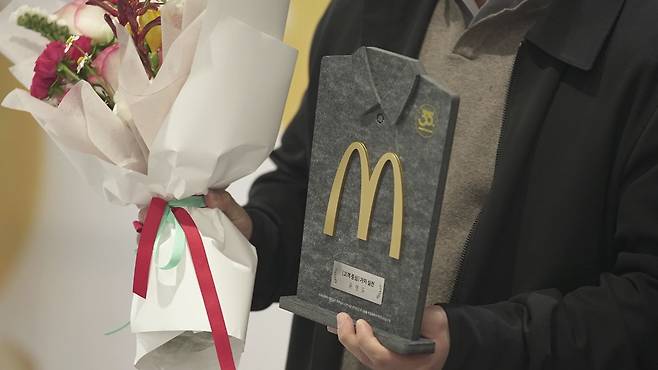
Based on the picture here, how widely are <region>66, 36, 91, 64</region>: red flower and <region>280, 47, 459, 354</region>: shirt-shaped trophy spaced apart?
295mm

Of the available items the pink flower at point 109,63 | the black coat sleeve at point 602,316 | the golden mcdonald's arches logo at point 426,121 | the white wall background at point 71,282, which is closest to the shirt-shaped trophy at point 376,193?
the golden mcdonald's arches logo at point 426,121

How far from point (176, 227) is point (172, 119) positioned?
5.5 inches

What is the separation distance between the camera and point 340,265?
1204 millimetres

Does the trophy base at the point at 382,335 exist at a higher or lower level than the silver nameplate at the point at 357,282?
lower

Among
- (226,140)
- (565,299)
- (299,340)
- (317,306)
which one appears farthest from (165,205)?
(565,299)

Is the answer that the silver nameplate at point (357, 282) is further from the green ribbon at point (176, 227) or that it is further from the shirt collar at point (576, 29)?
the shirt collar at point (576, 29)

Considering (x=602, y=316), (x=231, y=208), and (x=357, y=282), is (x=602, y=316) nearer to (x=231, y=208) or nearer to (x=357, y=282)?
(x=357, y=282)

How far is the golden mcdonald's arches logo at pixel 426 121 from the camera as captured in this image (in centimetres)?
109

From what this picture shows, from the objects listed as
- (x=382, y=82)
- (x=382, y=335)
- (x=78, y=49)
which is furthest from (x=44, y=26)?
(x=382, y=335)

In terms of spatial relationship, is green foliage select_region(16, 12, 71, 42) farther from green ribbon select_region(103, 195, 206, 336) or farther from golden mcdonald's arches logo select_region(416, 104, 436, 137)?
golden mcdonald's arches logo select_region(416, 104, 436, 137)

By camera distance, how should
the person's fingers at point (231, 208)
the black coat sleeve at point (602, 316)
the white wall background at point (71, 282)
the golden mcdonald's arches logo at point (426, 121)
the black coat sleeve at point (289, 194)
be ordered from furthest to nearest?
the white wall background at point (71, 282) → the black coat sleeve at point (289, 194) → the person's fingers at point (231, 208) → the black coat sleeve at point (602, 316) → the golden mcdonald's arches logo at point (426, 121)

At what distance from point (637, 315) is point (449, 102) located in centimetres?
36

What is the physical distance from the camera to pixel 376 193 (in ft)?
3.81

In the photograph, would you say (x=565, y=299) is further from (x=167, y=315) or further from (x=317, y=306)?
(x=167, y=315)
